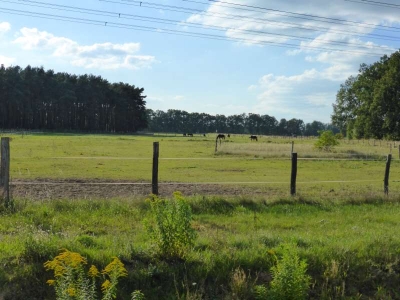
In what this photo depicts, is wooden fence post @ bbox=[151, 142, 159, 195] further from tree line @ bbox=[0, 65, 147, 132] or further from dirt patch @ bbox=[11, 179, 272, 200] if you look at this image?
tree line @ bbox=[0, 65, 147, 132]

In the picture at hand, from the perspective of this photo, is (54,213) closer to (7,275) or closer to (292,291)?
(7,275)

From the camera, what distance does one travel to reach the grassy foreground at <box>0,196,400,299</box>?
20.6ft

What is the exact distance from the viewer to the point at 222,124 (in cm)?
19562

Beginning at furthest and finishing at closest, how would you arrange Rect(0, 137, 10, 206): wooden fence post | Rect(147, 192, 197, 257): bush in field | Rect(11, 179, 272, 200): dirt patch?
Rect(11, 179, 272, 200): dirt patch, Rect(0, 137, 10, 206): wooden fence post, Rect(147, 192, 197, 257): bush in field

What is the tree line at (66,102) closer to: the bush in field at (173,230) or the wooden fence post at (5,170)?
the wooden fence post at (5,170)

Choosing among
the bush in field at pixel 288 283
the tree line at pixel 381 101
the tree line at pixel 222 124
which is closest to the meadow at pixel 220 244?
the bush in field at pixel 288 283

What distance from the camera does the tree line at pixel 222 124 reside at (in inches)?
7407

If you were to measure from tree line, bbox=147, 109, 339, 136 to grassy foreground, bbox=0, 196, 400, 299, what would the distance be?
175607mm

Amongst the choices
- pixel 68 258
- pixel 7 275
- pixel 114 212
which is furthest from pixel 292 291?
pixel 114 212

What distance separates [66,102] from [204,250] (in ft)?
359

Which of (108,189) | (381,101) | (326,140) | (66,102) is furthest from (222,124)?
(108,189)

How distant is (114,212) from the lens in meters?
10.4

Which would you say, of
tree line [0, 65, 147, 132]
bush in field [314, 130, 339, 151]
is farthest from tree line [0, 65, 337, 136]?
bush in field [314, 130, 339, 151]

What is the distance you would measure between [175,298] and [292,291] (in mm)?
1638
